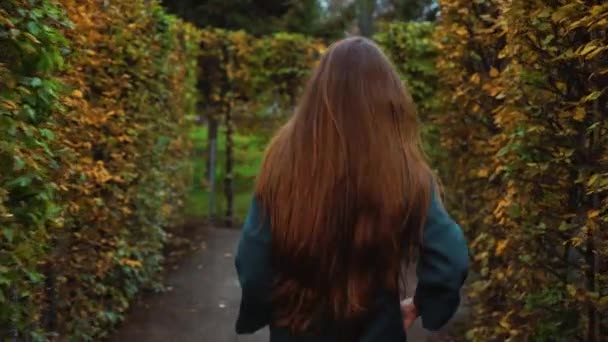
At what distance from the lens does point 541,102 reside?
4.03 meters

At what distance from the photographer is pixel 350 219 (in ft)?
8.49

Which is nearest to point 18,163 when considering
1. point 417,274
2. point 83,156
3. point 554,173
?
point 417,274

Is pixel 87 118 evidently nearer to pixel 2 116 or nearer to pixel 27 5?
pixel 27 5

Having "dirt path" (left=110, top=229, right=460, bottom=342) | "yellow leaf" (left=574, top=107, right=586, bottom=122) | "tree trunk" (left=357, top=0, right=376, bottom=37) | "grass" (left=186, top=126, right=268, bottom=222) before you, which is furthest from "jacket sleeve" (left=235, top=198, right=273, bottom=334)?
"tree trunk" (left=357, top=0, right=376, bottom=37)

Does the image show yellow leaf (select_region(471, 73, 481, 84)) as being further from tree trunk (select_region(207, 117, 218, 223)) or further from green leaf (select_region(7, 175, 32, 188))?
tree trunk (select_region(207, 117, 218, 223))

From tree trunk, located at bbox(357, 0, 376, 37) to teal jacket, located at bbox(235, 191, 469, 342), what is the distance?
56.3 ft

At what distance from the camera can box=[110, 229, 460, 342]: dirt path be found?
6.70 meters

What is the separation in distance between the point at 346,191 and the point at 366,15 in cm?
1883

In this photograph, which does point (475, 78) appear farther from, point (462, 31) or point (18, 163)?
point (18, 163)

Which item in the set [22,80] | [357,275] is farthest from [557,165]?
[22,80]

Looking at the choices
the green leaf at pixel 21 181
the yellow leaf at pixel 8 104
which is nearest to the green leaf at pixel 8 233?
the green leaf at pixel 21 181

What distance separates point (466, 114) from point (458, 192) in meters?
0.76

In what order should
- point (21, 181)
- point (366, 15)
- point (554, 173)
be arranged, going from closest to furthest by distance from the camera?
point (21, 181) → point (554, 173) → point (366, 15)

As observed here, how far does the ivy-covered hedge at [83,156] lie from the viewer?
3.22m
